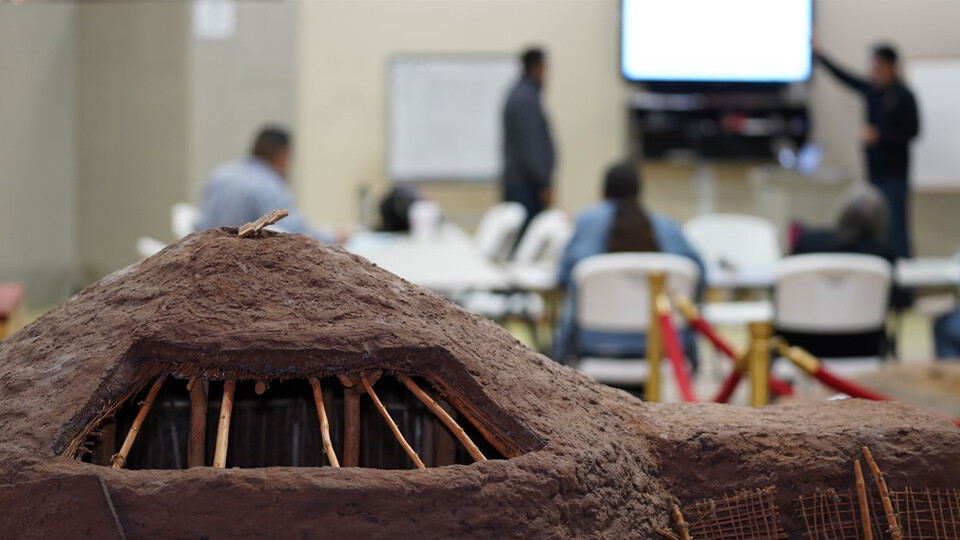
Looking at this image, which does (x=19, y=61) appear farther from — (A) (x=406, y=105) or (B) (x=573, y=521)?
(B) (x=573, y=521)

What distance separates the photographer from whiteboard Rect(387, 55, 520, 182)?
8.52 m

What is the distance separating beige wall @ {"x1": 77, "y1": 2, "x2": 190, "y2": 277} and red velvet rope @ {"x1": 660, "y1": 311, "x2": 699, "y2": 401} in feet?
15.7

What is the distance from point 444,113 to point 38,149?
291 cm

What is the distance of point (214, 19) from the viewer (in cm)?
743

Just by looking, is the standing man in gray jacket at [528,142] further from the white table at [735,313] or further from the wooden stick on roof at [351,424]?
the wooden stick on roof at [351,424]

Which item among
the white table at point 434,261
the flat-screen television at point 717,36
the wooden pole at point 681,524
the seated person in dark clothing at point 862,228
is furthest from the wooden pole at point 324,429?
the flat-screen television at point 717,36

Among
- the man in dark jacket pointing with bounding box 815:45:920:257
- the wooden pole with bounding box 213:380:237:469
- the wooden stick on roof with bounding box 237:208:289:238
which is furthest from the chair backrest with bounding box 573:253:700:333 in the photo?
the man in dark jacket pointing with bounding box 815:45:920:257

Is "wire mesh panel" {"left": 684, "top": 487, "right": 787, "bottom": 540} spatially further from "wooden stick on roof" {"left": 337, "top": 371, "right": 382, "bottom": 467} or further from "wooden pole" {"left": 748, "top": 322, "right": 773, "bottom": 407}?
"wooden pole" {"left": 748, "top": 322, "right": 773, "bottom": 407}

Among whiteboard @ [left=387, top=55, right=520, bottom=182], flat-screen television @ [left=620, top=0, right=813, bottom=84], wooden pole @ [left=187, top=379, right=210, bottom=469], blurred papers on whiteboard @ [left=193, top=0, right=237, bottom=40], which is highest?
blurred papers on whiteboard @ [left=193, top=0, right=237, bottom=40]

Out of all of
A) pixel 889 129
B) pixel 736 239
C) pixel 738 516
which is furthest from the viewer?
pixel 889 129

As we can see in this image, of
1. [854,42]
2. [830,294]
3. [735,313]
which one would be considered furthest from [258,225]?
[854,42]

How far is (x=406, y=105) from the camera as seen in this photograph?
8523 millimetres

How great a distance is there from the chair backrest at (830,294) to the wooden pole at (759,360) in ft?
4.49

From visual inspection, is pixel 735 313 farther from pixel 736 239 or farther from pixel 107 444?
pixel 107 444
